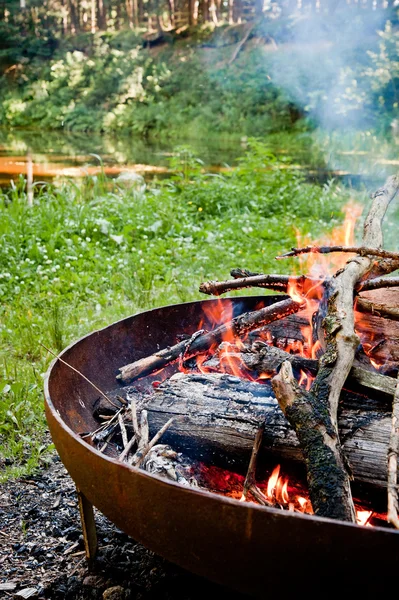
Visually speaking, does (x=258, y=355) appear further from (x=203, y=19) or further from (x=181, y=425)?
(x=203, y=19)

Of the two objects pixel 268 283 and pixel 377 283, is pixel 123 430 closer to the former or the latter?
pixel 268 283

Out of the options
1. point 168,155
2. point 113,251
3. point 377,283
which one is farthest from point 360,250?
point 168,155

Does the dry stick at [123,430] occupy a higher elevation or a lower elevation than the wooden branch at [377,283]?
lower

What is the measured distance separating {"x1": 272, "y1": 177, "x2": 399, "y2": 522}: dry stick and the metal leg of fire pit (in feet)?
2.28

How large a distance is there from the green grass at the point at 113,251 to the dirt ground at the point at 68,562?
1.02ft

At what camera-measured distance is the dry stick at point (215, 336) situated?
2324mm

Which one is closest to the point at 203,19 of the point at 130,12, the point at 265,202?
the point at 130,12

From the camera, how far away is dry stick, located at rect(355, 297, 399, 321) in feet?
6.84

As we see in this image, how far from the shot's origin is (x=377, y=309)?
212 centimetres

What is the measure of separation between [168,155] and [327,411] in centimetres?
1250

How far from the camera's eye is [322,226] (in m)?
6.19

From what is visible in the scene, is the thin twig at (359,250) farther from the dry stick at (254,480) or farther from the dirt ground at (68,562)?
the dirt ground at (68,562)

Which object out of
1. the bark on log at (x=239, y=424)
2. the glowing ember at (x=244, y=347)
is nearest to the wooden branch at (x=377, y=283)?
the glowing ember at (x=244, y=347)

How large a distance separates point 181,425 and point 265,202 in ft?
18.3
